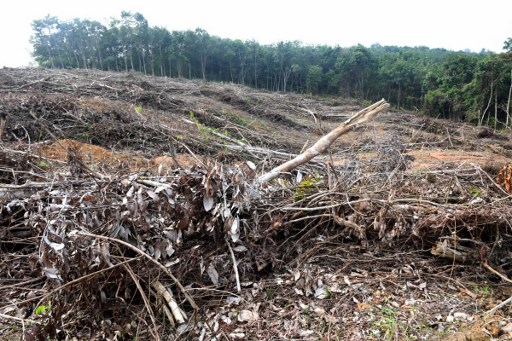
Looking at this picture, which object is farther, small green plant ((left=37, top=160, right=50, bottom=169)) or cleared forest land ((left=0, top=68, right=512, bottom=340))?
small green plant ((left=37, top=160, right=50, bottom=169))

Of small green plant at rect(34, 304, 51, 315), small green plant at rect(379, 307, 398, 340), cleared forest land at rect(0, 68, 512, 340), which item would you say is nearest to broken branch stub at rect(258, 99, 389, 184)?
cleared forest land at rect(0, 68, 512, 340)

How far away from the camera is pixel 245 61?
3944cm

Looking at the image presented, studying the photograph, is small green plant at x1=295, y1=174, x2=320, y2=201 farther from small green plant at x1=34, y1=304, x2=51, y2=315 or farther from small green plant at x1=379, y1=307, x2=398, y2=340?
small green plant at x1=34, y1=304, x2=51, y2=315

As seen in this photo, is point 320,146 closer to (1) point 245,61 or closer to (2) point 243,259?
(2) point 243,259

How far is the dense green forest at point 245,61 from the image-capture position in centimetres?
3300

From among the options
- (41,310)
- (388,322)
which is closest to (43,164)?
(41,310)

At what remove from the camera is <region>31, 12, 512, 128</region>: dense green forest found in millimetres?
33000

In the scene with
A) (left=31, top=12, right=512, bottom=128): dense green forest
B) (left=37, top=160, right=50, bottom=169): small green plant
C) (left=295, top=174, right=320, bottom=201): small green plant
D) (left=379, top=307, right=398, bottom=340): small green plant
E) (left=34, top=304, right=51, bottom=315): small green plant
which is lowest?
(left=379, top=307, right=398, bottom=340): small green plant

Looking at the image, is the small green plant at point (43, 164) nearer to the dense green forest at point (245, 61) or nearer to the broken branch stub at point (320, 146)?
the broken branch stub at point (320, 146)

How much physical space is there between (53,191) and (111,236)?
2.56 feet

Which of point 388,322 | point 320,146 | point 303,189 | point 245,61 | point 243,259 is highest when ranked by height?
point 245,61

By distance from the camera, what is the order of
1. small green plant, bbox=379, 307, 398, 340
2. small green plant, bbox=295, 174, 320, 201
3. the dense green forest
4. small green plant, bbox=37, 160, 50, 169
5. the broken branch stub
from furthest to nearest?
1. the dense green forest
2. small green plant, bbox=37, 160, 50, 169
3. the broken branch stub
4. small green plant, bbox=295, 174, 320, 201
5. small green plant, bbox=379, 307, 398, 340

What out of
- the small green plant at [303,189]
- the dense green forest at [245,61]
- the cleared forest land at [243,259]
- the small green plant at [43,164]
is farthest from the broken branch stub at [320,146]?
the dense green forest at [245,61]

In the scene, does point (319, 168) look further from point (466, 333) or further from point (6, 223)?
point (6, 223)
